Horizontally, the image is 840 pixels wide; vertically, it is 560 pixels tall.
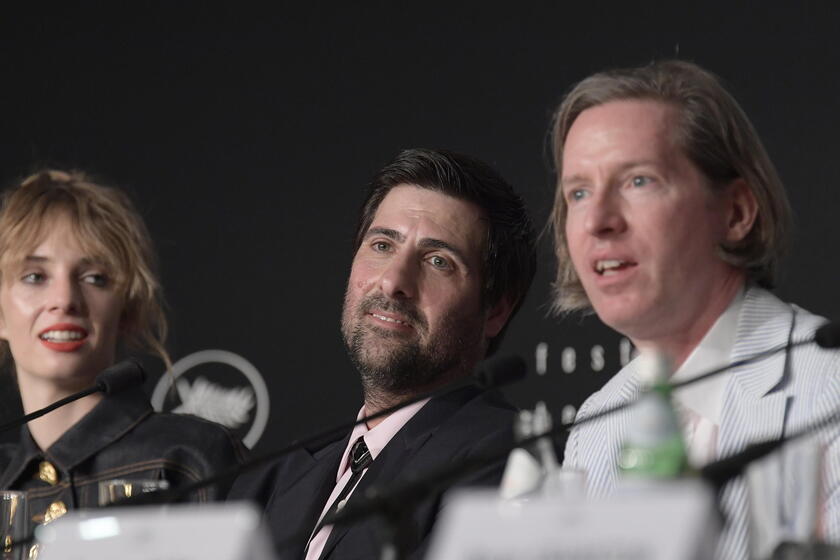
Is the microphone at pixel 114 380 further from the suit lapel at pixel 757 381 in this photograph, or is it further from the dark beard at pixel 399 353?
the suit lapel at pixel 757 381

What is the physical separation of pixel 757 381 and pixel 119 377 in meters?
0.97

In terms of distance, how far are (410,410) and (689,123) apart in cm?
85

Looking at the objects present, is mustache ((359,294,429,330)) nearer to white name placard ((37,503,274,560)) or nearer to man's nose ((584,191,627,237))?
man's nose ((584,191,627,237))

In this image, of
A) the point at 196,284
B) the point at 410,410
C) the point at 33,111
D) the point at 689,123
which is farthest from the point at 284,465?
the point at 33,111

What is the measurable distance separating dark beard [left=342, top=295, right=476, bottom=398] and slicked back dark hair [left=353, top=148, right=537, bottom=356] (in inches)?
6.8

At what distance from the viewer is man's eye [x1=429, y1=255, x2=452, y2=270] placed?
8.63 ft

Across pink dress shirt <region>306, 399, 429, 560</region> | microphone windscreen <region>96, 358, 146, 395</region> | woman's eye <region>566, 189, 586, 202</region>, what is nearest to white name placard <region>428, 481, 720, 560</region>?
woman's eye <region>566, 189, 586, 202</region>

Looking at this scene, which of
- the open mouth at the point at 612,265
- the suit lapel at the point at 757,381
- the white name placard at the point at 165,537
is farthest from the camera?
the open mouth at the point at 612,265

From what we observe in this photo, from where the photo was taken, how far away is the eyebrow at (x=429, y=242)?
8.57 feet

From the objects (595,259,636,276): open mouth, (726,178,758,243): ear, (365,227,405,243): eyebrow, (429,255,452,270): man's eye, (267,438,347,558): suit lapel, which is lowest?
(267,438,347,558): suit lapel

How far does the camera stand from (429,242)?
8.57 feet

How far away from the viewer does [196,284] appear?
390 cm

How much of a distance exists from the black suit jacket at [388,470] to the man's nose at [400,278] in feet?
0.75

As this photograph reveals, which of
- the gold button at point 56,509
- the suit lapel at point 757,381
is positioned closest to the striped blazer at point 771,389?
the suit lapel at point 757,381
